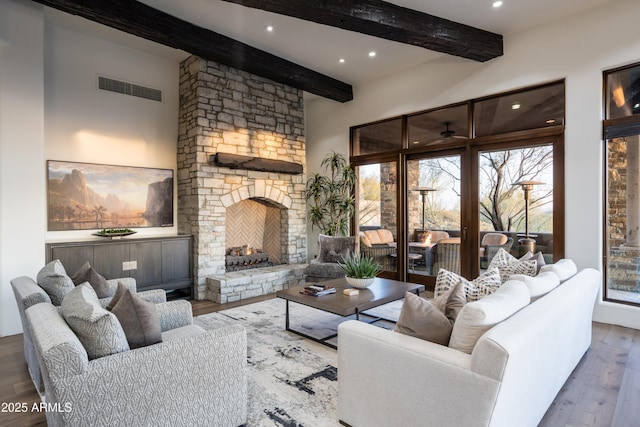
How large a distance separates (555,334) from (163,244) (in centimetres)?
482

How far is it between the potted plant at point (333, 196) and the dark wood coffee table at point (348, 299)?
261cm

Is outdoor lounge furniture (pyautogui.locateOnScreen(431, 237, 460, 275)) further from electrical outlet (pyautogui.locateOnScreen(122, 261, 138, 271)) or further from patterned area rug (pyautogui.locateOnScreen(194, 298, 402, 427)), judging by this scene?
electrical outlet (pyautogui.locateOnScreen(122, 261, 138, 271))

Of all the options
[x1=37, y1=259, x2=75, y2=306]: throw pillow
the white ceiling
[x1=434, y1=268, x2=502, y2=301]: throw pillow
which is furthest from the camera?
the white ceiling

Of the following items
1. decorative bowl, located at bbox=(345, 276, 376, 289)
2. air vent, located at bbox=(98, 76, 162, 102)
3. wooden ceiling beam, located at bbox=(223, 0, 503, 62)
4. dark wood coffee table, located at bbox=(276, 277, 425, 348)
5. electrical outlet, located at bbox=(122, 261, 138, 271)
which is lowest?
dark wood coffee table, located at bbox=(276, 277, 425, 348)

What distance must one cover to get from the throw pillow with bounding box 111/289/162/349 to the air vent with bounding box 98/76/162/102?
4.36 metres

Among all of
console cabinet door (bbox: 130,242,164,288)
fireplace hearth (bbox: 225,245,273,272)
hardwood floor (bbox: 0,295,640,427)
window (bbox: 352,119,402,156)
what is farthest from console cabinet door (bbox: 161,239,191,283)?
window (bbox: 352,119,402,156)

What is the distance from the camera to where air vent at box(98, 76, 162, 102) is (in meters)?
5.11

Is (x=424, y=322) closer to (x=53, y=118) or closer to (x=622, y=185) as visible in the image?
(x=622, y=185)

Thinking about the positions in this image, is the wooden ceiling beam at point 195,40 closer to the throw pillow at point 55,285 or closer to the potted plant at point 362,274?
the throw pillow at point 55,285

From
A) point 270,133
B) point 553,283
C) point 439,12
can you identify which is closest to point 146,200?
point 270,133

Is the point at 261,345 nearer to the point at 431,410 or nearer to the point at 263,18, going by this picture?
the point at 431,410

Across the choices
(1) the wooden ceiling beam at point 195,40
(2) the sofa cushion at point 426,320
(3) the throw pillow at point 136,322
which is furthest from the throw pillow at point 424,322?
(1) the wooden ceiling beam at point 195,40

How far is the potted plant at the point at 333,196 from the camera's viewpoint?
6605 millimetres

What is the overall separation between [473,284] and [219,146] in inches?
178
